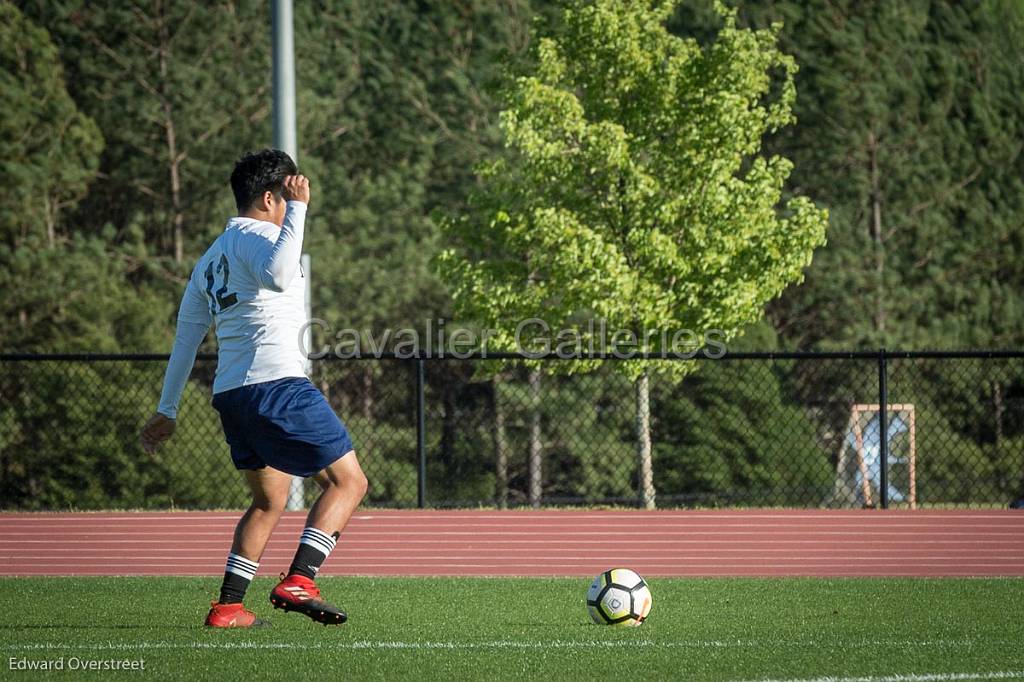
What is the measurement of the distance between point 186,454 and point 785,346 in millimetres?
13468

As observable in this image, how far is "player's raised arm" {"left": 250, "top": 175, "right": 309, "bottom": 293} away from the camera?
5.75 metres

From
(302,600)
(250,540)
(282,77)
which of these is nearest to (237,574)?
(250,540)

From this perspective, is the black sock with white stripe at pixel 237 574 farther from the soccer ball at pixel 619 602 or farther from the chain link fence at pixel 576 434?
the chain link fence at pixel 576 434

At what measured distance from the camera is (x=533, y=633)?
6.43m

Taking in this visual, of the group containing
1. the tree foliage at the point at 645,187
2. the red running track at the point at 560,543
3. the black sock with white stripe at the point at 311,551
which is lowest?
the red running track at the point at 560,543

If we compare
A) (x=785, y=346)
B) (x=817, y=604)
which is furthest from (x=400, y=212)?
(x=817, y=604)

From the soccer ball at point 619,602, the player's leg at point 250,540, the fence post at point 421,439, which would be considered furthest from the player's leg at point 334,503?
the fence post at point 421,439

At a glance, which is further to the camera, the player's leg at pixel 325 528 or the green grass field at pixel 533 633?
the player's leg at pixel 325 528

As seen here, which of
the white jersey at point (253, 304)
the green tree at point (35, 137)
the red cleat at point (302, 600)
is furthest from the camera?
the green tree at point (35, 137)

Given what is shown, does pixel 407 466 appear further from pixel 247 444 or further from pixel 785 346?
pixel 247 444

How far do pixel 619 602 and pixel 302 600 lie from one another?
1.71 metres

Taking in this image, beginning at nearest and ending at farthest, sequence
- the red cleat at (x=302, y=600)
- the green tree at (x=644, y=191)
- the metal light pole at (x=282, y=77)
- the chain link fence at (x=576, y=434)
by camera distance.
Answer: the red cleat at (x=302, y=600)
the metal light pole at (x=282, y=77)
the green tree at (x=644, y=191)
the chain link fence at (x=576, y=434)

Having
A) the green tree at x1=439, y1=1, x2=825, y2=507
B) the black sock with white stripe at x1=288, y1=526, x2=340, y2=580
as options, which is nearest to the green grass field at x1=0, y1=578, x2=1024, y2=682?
the black sock with white stripe at x1=288, y1=526, x2=340, y2=580

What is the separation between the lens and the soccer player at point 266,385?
19.1 ft
